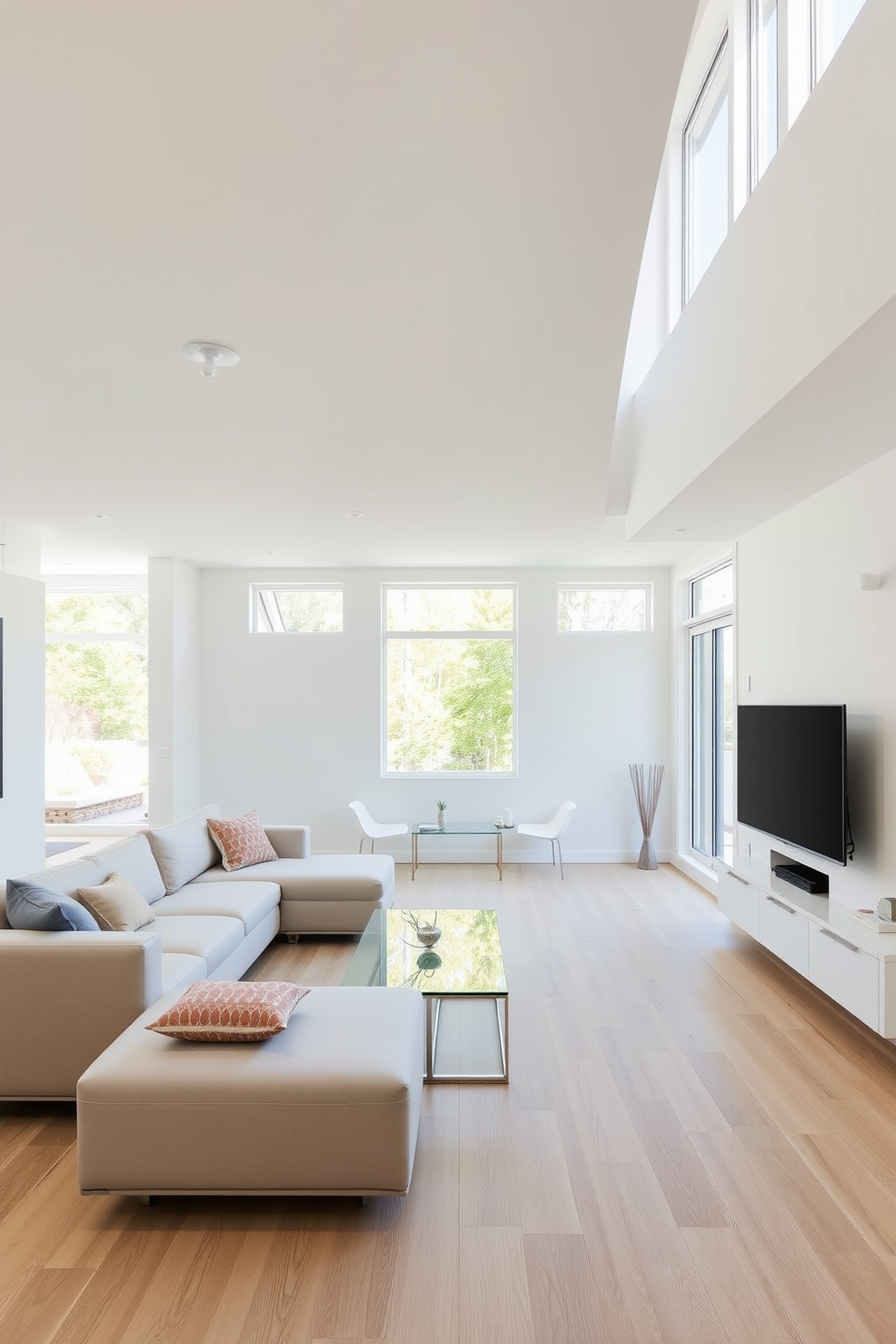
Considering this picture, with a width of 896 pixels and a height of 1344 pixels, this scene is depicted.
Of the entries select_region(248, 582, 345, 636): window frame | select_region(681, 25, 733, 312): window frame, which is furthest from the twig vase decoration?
select_region(681, 25, 733, 312): window frame

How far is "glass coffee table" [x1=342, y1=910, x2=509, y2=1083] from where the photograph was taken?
326 centimetres

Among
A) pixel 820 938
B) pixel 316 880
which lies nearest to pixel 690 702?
pixel 820 938

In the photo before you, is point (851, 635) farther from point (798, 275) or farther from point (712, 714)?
point (712, 714)

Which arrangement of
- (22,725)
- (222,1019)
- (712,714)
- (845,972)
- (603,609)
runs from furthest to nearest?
(603,609), (712,714), (22,725), (845,972), (222,1019)

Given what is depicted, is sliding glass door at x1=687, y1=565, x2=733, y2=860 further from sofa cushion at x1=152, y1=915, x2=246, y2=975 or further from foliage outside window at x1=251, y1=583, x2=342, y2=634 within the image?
sofa cushion at x1=152, y1=915, x2=246, y2=975

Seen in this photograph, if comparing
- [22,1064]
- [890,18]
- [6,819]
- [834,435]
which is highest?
[890,18]

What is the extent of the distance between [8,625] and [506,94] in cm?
469

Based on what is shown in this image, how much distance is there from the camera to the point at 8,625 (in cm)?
531

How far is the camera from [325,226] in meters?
2.21

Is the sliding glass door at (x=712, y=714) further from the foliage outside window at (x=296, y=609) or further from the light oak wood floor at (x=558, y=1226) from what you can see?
the foliage outside window at (x=296, y=609)

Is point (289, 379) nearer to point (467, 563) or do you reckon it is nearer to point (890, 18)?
point (890, 18)

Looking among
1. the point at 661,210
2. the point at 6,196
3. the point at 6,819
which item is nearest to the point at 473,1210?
the point at 6,196

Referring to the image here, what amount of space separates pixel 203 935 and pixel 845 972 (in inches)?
110

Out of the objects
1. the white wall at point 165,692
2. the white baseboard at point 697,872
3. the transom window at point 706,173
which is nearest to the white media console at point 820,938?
the white baseboard at point 697,872
